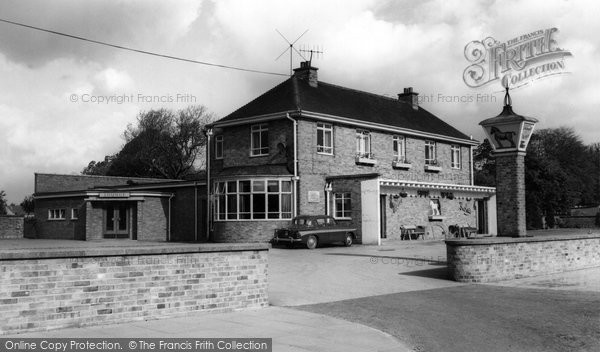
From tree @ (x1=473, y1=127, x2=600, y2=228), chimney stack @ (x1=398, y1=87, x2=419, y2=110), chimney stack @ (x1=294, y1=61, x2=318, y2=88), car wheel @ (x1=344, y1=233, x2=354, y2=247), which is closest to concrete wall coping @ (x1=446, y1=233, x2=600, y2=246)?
car wheel @ (x1=344, y1=233, x2=354, y2=247)

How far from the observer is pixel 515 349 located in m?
7.77

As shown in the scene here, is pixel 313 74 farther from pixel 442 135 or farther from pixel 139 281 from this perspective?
pixel 139 281

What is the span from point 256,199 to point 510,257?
1519 cm

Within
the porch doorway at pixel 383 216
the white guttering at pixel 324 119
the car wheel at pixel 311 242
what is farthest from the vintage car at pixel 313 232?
the white guttering at pixel 324 119

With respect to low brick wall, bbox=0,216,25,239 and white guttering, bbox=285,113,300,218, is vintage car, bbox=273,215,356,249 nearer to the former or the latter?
white guttering, bbox=285,113,300,218

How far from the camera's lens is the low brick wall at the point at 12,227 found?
43625mm

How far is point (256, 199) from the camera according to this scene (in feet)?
93.7

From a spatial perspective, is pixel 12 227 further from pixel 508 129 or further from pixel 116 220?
pixel 508 129

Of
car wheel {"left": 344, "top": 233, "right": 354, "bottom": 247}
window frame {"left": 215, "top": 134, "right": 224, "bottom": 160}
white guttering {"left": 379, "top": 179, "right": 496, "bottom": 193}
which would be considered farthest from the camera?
window frame {"left": 215, "top": 134, "right": 224, "bottom": 160}

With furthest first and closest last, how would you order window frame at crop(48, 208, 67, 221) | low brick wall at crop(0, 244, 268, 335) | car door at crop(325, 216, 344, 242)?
1. window frame at crop(48, 208, 67, 221)
2. car door at crop(325, 216, 344, 242)
3. low brick wall at crop(0, 244, 268, 335)

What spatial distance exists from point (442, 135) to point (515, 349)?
31225 mm

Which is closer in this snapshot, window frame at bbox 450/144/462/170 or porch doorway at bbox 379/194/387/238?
porch doorway at bbox 379/194/387/238

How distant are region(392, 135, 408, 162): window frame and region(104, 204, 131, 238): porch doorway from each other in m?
15.3

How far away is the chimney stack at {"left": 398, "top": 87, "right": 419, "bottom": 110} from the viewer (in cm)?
4162
